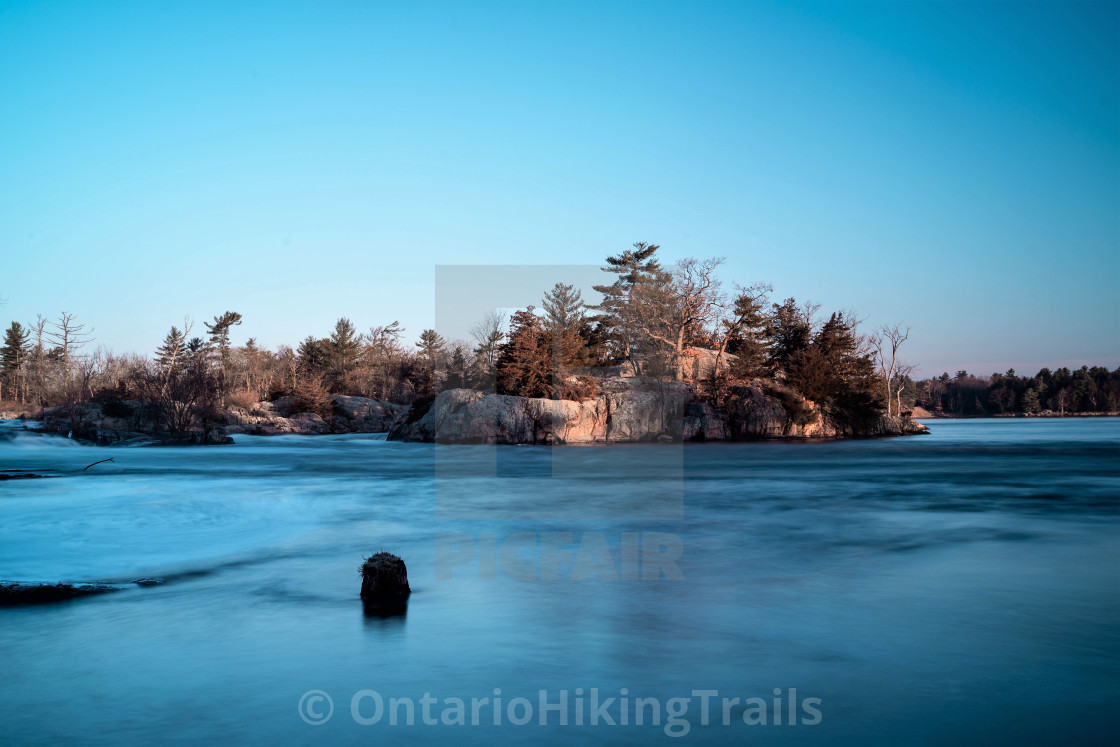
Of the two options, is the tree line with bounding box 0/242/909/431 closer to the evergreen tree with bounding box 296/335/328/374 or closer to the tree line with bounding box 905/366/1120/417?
the evergreen tree with bounding box 296/335/328/374

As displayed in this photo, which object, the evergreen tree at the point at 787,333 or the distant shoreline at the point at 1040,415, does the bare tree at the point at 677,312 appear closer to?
the evergreen tree at the point at 787,333

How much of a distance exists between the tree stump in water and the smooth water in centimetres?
18

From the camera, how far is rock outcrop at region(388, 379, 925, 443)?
2909 cm

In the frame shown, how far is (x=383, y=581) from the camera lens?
604 centimetres

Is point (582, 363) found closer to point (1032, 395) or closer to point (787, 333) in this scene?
point (787, 333)

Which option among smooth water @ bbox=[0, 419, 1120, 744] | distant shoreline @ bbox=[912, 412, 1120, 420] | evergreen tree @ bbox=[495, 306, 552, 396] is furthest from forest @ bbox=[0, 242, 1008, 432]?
distant shoreline @ bbox=[912, 412, 1120, 420]

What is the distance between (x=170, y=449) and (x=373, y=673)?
979 inches

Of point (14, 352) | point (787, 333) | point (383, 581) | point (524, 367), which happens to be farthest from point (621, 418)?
point (14, 352)

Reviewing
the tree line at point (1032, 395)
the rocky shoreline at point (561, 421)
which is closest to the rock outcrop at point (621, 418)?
the rocky shoreline at point (561, 421)

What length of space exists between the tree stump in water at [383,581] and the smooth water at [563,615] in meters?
0.18

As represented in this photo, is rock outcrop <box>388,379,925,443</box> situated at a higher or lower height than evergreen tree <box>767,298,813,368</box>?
lower

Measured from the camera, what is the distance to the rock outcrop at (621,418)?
95.5 ft

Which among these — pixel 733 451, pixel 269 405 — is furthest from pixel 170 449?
pixel 733 451

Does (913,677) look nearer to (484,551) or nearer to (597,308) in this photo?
(484,551)
